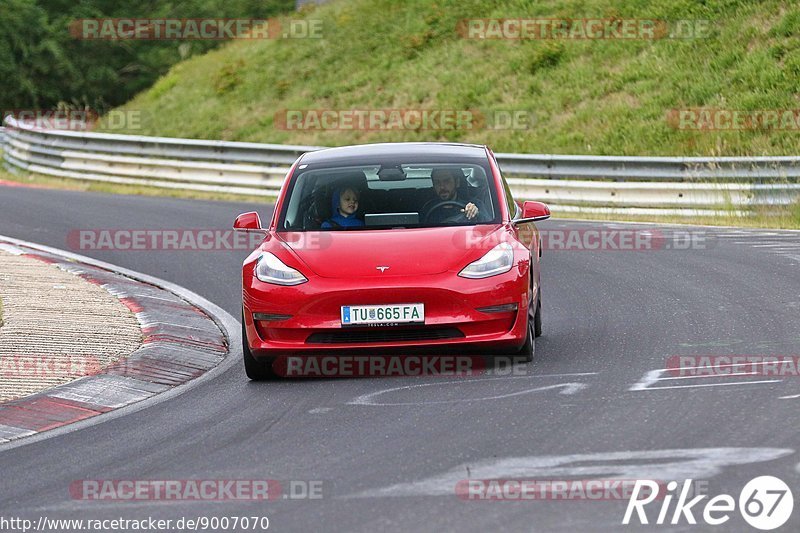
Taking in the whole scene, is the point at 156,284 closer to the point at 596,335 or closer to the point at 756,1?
the point at 596,335

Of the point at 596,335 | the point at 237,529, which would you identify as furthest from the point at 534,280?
the point at 237,529

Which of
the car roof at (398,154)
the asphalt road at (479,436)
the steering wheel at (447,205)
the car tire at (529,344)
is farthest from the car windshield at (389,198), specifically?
the asphalt road at (479,436)

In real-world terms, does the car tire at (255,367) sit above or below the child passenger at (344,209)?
below

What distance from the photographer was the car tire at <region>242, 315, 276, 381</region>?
908cm

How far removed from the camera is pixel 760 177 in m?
19.8

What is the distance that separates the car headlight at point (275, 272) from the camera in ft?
29.3

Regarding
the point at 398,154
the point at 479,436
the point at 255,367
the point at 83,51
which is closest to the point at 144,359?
the point at 255,367

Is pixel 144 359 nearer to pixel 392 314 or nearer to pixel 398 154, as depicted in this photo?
pixel 392 314

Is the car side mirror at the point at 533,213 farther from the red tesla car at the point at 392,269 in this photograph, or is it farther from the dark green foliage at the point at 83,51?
the dark green foliage at the point at 83,51

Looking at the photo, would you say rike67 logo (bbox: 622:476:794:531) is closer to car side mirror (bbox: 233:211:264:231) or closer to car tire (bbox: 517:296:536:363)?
car tire (bbox: 517:296:536:363)

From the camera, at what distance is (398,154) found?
10.1m

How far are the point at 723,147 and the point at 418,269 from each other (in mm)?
16258

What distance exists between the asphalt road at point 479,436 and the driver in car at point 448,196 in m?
1.12

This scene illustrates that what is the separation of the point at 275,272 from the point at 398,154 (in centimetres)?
160
